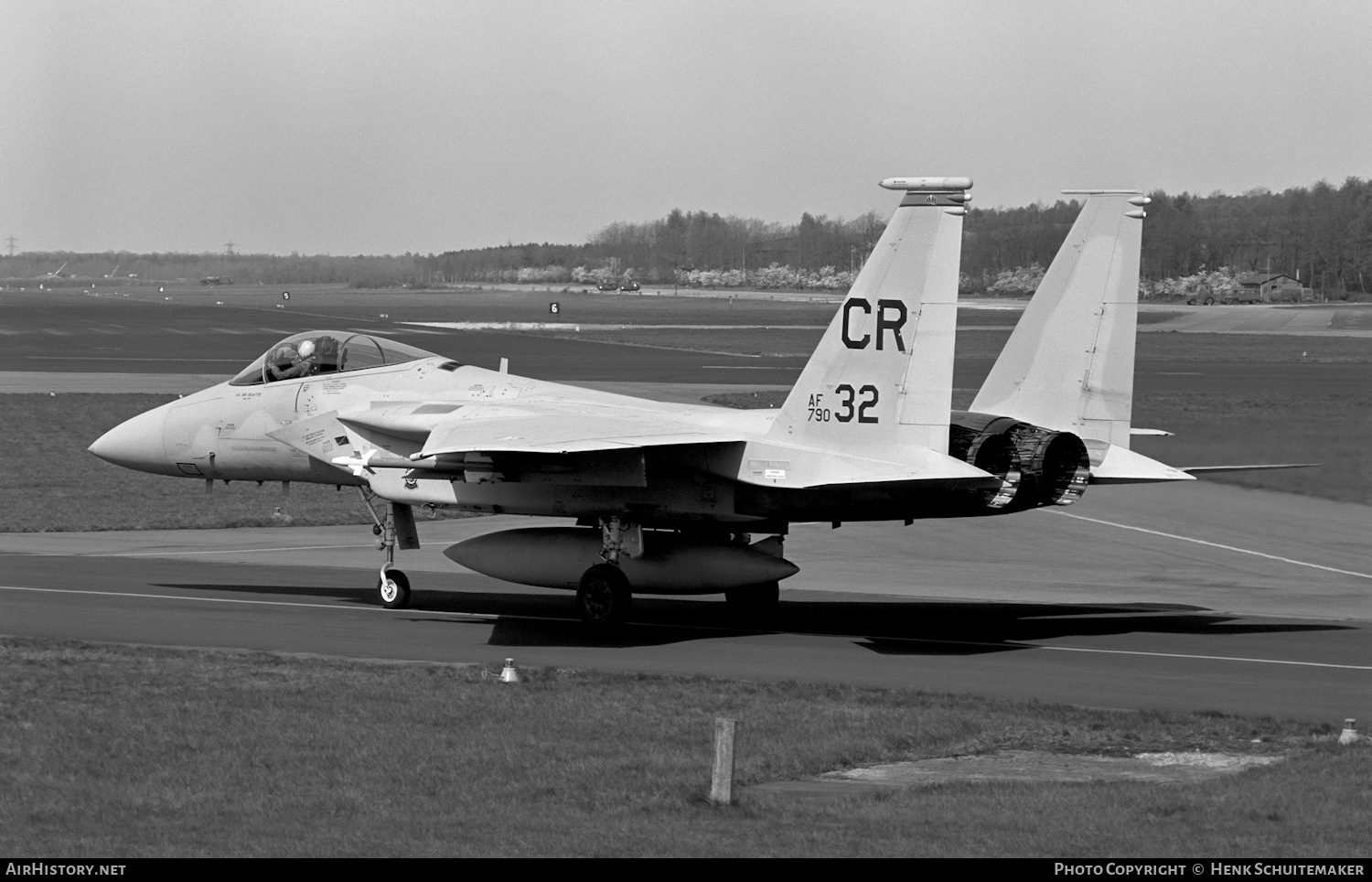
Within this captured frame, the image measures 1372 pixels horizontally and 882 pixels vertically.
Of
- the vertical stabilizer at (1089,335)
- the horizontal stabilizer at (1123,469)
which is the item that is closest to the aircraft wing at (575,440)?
the horizontal stabilizer at (1123,469)

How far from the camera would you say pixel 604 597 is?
18719 mm

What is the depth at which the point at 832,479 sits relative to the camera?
56.0 feet

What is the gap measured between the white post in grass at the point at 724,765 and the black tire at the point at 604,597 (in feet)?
28.4

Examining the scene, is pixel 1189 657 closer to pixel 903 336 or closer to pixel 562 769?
pixel 903 336

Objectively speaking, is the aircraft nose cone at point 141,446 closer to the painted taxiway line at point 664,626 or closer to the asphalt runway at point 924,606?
the asphalt runway at point 924,606

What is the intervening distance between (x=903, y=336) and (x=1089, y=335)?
4.08 meters

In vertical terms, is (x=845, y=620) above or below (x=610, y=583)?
below

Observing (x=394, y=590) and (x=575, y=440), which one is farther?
(x=394, y=590)

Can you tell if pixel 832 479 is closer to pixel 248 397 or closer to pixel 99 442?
pixel 248 397

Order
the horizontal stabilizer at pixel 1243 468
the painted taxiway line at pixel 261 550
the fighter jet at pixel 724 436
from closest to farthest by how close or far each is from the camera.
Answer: the fighter jet at pixel 724 436
the horizontal stabilizer at pixel 1243 468
the painted taxiway line at pixel 261 550

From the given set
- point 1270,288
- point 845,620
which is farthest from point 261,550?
point 1270,288

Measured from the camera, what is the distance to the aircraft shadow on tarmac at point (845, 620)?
18.2 meters

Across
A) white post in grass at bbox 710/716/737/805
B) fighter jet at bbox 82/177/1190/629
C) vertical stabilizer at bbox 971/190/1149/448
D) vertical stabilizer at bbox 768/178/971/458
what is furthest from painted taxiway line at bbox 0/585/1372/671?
white post in grass at bbox 710/716/737/805
